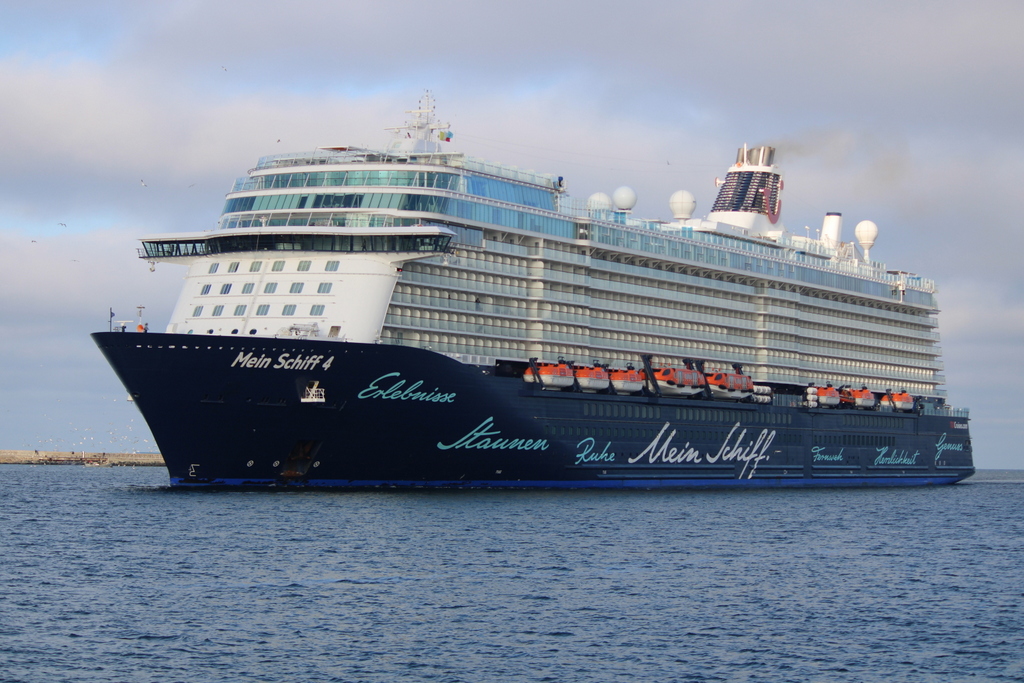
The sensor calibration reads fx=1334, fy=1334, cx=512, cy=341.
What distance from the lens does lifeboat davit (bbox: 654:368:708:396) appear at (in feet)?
231

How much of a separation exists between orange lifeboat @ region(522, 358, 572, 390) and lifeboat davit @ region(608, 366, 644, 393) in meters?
3.66

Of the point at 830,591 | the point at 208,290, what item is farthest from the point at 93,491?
the point at 830,591

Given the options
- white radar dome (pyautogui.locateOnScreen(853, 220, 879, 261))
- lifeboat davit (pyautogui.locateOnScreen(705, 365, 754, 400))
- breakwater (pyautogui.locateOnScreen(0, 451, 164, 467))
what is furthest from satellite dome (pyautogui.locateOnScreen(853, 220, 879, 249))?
breakwater (pyautogui.locateOnScreen(0, 451, 164, 467))

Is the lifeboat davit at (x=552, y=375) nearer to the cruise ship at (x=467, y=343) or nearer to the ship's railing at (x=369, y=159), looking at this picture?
the cruise ship at (x=467, y=343)

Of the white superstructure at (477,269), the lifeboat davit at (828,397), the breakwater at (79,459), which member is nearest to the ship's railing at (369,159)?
the white superstructure at (477,269)

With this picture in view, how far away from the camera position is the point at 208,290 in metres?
60.1

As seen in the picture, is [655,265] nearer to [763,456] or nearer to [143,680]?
[763,456]

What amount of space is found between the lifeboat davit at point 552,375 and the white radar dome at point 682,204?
2413cm

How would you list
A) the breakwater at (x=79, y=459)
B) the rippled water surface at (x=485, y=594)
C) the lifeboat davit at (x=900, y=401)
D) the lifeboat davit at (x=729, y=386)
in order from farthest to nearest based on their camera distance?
1. the breakwater at (x=79, y=459)
2. the lifeboat davit at (x=900, y=401)
3. the lifeboat davit at (x=729, y=386)
4. the rippled water surface at (x=485, y=594)

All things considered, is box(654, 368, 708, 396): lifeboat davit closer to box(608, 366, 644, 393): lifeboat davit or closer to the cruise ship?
the cruise ship

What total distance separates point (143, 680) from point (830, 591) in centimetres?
1999

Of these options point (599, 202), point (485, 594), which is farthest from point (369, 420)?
point (599, 202)

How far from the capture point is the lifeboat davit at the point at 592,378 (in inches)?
2530

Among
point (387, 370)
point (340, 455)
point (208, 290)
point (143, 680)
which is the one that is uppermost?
point (208, 290)
